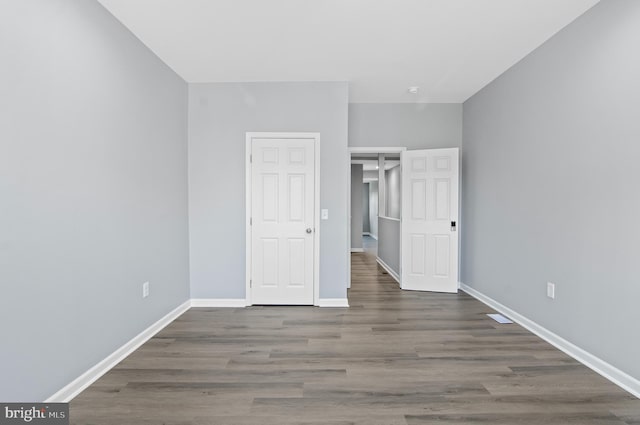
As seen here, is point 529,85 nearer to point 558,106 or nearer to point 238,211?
point 558,106

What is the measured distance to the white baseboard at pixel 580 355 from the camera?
2102 mm

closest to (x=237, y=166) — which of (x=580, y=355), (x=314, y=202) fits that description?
(x=314, y=202)

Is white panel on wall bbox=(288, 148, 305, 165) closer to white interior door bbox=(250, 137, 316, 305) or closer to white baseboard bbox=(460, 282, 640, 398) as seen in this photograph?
white interior door bbox=(250, 137, 316, 305)

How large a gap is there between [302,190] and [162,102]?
1810 millimetres

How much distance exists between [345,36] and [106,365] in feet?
11.2

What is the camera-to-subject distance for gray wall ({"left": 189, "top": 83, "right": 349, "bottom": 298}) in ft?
12.5

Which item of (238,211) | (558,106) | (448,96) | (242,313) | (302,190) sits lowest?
(242,313)

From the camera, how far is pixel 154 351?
105 inches

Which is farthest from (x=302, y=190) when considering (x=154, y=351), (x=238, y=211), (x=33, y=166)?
(x=33, y=166)

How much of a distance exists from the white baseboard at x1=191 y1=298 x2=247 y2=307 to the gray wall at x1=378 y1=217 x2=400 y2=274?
8.89 feet

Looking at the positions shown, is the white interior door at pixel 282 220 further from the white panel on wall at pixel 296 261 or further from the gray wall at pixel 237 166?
the gray wall at pixel 237 166

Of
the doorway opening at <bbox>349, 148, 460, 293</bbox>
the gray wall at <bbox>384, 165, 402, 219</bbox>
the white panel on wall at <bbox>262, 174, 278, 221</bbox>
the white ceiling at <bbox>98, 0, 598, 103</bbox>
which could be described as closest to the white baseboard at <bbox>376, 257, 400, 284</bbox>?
the doorway opening at <bbox>349, 148, 460, 293</bbox>

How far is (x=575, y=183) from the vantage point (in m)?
2.58

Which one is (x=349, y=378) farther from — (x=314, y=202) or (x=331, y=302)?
(x=314, y=202)
